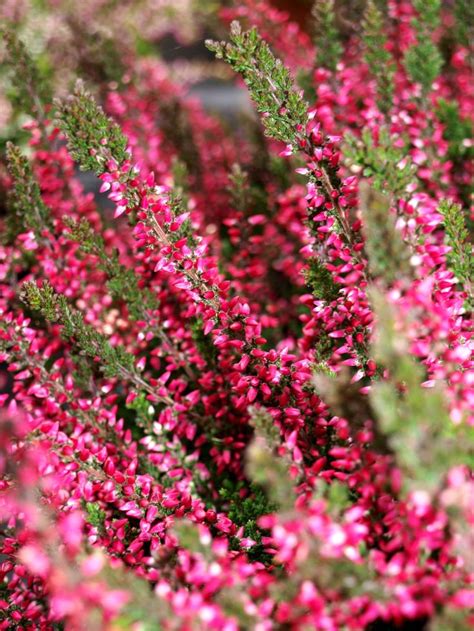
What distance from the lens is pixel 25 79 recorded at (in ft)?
5.66

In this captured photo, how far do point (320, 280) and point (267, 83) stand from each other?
383 mm

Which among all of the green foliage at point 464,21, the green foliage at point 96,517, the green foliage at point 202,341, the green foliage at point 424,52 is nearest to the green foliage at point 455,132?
the green foliage at point 424,52

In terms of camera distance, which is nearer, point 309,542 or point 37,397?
point 309,542

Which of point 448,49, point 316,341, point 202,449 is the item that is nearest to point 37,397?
point 202,449

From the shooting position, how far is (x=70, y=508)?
1.17 meters

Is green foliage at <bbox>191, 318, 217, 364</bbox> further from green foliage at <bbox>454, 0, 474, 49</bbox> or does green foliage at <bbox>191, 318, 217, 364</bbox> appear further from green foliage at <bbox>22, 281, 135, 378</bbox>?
green foliage at <bbox>454, 0, 474, 49</bbox>

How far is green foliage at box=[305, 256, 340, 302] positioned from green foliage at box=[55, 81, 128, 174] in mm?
429

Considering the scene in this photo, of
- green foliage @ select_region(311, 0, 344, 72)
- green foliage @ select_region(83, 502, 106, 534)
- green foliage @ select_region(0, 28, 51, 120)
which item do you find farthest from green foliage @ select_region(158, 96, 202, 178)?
green foliage @ select_region(83, 502, 106, 534)

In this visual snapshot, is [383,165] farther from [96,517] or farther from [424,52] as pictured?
[96,517]

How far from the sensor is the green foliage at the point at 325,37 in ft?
5.46

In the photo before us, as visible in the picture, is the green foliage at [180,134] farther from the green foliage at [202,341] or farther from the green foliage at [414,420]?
the green foliage at [414,420]

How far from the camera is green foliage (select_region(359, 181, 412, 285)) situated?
753mm

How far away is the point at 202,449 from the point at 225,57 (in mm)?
942

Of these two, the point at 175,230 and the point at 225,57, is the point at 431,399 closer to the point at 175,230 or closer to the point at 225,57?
the point at 175,230
